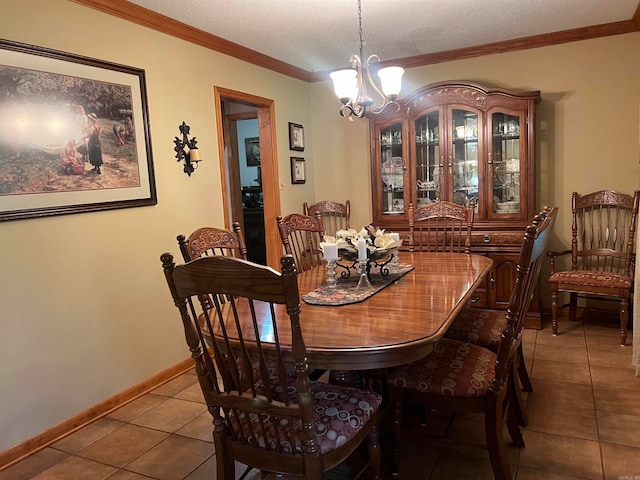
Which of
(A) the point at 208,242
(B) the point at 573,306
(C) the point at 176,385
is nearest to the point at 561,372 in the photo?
(B) the point at 573,306

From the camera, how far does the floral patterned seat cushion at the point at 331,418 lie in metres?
1.48

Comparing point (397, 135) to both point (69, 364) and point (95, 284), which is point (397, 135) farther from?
point (69, 364)

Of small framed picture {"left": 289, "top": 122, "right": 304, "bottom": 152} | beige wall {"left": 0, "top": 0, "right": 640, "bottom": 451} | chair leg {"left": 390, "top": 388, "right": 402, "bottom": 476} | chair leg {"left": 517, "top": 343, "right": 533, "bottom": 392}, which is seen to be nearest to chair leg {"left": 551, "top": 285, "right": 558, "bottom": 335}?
beige wall {"left": 0, "top": 0, "right": 640, "bottom": 451}

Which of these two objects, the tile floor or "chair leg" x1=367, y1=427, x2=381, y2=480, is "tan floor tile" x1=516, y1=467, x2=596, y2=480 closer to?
the tile floor

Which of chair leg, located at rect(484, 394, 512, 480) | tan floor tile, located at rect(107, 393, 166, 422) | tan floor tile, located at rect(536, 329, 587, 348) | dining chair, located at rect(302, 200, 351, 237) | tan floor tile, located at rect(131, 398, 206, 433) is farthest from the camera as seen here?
dining chair, located at rect(302, 200, 351, 237)

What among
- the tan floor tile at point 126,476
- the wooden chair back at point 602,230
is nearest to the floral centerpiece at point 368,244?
the tan floor tile at point 126,476

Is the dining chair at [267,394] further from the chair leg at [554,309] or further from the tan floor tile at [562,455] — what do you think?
the chair leg at [554,309]

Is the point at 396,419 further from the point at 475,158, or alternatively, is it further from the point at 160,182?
the point at 475,158

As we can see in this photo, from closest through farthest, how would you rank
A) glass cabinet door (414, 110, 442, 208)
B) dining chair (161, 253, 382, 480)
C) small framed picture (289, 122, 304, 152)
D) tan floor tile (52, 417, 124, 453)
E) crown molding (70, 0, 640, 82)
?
dining chair (161, 253, 382, 480), tan floor tile (52, 417, 124, 453), crown molding (70, 0, 640, 82), glass cabinet door (414, 110, 442, 208), small framed picture (289, 122, 304, 152)

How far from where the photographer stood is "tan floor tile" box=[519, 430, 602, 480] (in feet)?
6.51

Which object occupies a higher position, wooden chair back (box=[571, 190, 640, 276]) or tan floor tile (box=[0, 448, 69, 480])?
wooden chair back (box=[571, 190, 640, 276])

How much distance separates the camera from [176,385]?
10.1 feet

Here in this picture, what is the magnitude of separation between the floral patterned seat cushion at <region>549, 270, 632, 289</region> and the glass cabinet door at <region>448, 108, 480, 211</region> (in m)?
0.92

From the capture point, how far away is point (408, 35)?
3674mm
